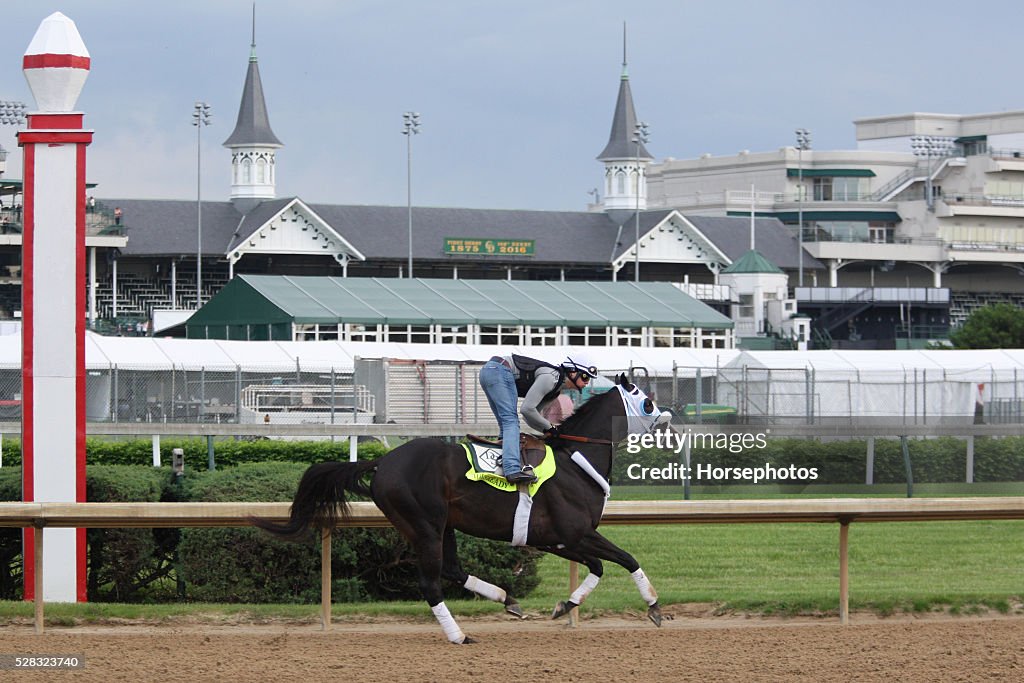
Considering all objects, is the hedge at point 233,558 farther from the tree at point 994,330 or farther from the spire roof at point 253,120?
the spire roof at point 253,120

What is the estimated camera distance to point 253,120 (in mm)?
71562

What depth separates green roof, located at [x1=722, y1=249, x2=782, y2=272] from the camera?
227 ft

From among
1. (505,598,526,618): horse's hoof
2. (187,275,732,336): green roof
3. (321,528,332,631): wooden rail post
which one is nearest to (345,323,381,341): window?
(187,275,732,336): green roof

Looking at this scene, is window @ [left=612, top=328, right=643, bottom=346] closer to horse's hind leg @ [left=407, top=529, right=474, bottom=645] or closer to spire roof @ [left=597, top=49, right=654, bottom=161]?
spire roof @ [left=597, top=49, right=654, bottom=161]

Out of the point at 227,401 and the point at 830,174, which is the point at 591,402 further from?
the point at 830,174

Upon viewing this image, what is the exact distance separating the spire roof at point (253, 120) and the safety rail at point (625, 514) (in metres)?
62.2

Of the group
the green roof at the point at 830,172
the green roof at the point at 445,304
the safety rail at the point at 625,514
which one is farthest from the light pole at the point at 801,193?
the safety rail at the point at 625,514

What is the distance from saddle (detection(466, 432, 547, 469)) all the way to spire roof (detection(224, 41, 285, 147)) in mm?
62866

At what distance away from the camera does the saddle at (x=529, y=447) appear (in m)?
8.95

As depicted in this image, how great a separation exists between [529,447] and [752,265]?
61.6 meters

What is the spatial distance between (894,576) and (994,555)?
73.1 inches

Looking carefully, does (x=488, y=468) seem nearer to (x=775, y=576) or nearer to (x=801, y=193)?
(x=775, y=576)

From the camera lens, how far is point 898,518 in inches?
405

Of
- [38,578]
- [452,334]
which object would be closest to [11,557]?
[38,578]
